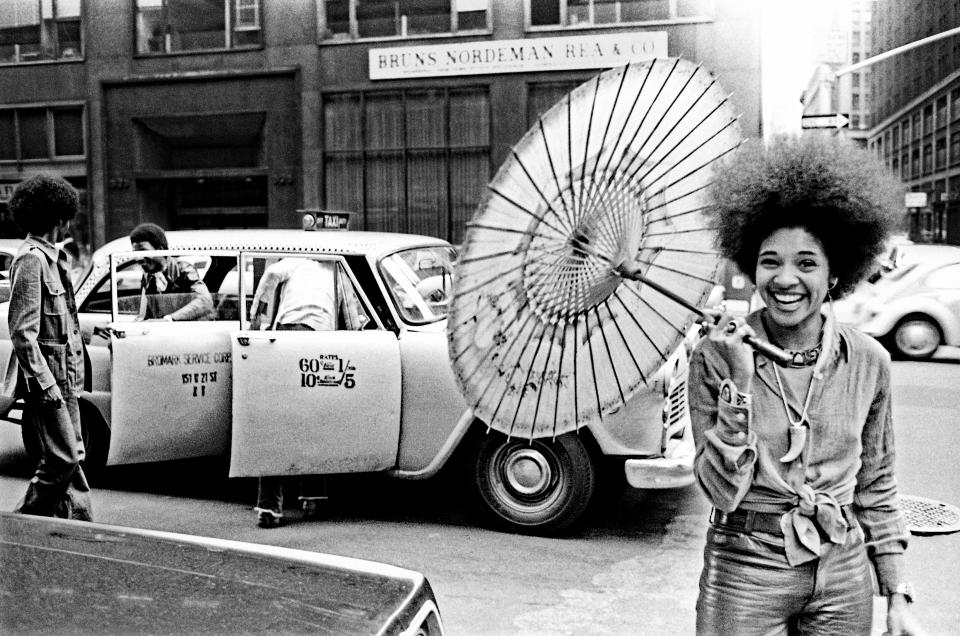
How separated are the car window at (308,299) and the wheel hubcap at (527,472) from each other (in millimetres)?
1150

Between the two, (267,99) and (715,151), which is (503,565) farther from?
(267,99)

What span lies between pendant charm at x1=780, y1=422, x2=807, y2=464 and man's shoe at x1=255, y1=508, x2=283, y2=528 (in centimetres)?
395

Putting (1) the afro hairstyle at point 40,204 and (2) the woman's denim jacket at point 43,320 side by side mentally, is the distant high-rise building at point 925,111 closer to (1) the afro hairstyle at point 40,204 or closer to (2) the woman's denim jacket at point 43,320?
(1) the afro hairstyle at point 40,204

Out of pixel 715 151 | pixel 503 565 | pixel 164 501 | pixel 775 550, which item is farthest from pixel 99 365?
pixel 775 550

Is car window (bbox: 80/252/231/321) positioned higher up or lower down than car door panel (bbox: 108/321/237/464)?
higher up

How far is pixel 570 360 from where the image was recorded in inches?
113

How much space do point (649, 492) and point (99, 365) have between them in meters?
3.79

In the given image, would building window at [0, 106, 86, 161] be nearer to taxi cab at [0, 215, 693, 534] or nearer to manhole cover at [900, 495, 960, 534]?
taxi cab at [0, 215, 693, 534]

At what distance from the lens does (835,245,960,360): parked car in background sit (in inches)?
496

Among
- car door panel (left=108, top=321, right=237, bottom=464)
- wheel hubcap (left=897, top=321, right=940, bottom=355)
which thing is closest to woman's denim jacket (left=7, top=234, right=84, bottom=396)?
car door panel (left=108, top=321, right=237, bottom=464)

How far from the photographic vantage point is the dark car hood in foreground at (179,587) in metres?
1.95

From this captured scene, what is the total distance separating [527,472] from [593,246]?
2.87 metres

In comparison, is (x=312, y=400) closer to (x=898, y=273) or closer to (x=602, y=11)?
(x=898, y=273)

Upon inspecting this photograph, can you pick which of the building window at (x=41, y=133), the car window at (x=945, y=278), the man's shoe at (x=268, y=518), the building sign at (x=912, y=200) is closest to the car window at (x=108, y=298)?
the man's shoe at (x=268, y=518)
